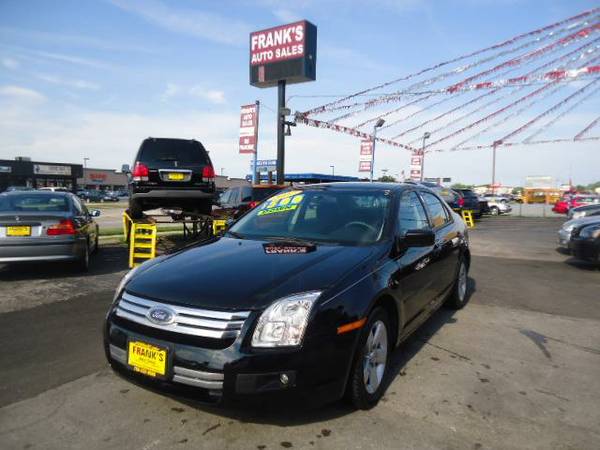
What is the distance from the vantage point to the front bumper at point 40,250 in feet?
20.9

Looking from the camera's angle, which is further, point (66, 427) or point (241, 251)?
point (241, 251)

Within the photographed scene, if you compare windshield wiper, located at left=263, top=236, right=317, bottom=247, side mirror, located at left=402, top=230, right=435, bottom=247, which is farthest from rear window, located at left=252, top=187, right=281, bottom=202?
side mirror, located at left=402, top=230, right=435, bottom=247

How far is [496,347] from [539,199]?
219 feet

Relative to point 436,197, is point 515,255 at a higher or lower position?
lower

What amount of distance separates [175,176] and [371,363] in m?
6.49

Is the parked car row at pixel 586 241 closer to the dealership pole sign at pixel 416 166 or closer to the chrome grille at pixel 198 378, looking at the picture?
the chrome grille at pixel 198 378

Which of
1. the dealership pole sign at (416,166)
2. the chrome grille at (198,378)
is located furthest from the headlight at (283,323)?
the dealership pole sign at (416,166)

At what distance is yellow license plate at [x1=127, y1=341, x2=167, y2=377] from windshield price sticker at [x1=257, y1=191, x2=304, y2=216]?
6.37ft

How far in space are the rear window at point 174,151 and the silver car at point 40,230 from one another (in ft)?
5.52

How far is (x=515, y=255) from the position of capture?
10.4m

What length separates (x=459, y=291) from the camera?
213 inches

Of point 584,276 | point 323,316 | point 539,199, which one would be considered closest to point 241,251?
point 323,316

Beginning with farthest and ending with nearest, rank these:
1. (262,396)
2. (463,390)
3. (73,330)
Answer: (73,330) < (463,390) < (262,396)

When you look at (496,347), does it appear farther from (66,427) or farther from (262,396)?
(66,427)
